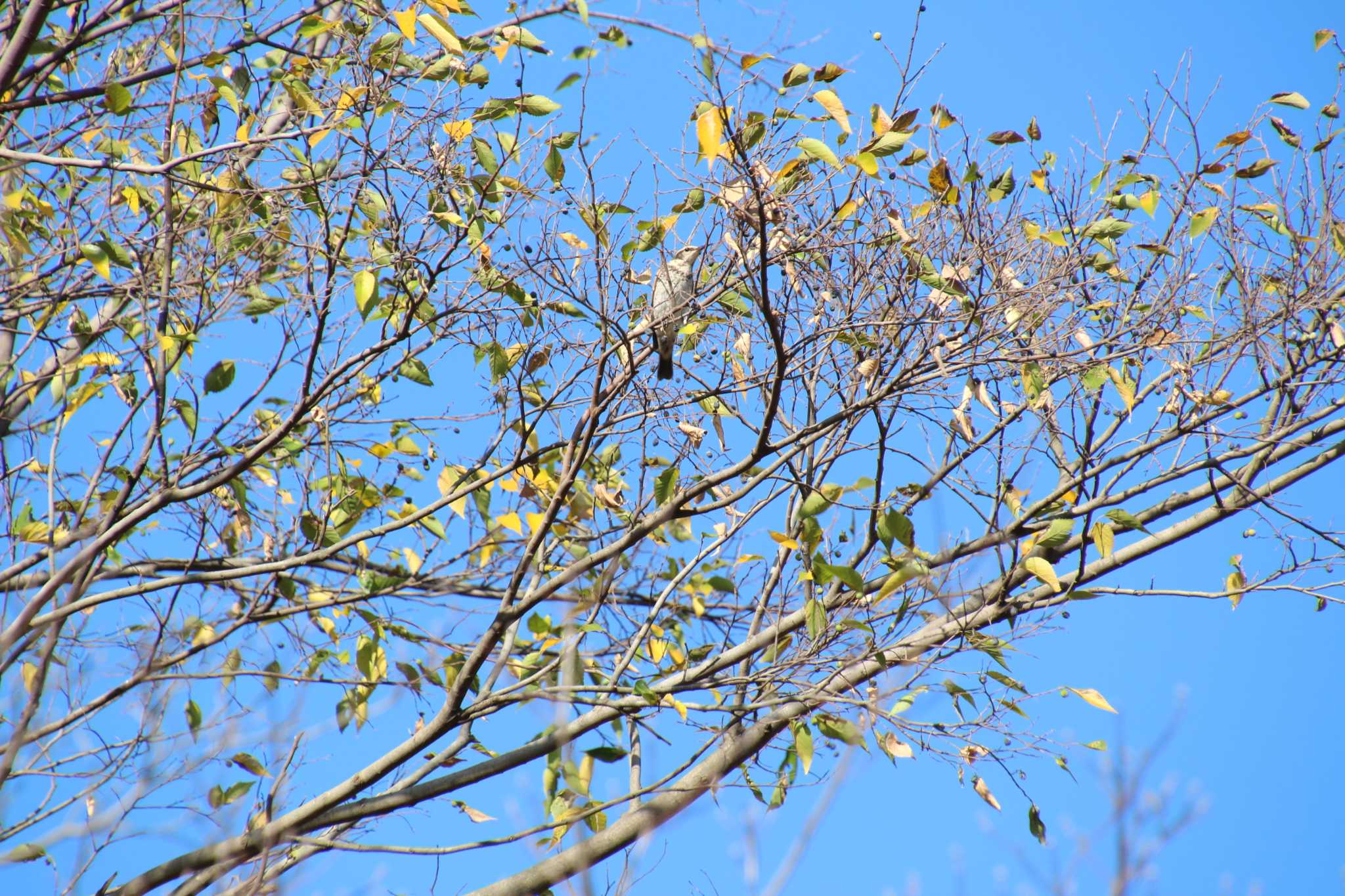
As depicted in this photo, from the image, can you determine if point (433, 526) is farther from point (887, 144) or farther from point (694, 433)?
point (887, 144)

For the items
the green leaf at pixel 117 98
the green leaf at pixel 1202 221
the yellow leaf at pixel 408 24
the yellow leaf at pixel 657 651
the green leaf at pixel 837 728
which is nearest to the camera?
the yellow leaf at pixel 408 24

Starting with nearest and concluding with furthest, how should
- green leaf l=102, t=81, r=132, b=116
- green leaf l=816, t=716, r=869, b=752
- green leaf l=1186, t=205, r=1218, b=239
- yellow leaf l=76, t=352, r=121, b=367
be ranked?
green leaf l=816, t=716, r=869, b=752 < green leaf l=102, t=81, r=132, b=116 < green leaf l=1186, t=205, r=1218, b=239 < yellow leaf l=76, t=352, r=121, b=367

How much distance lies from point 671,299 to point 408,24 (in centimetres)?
112

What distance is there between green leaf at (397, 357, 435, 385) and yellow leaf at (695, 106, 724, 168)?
1.59 metres

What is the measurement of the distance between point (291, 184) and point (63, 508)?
1.47m

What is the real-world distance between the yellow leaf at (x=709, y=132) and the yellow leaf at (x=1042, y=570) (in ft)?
5.37

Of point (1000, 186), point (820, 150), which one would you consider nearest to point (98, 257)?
point (820, 150)

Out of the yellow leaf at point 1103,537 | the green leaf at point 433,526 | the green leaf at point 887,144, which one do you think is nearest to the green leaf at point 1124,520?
the yellow leaf at point 1103,537

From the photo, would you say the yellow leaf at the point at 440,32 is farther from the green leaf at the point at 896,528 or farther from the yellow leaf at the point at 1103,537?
the yellow leaf at the point at 1103,537

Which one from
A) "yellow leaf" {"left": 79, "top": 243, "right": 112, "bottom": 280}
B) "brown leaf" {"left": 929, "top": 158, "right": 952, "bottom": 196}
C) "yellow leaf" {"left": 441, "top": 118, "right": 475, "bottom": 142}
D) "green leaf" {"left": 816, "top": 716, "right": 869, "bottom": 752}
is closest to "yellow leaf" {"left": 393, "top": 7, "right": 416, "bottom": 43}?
"yellow leaf" {"left": 441, "top": 118, "right": 475, "bottom": 142}

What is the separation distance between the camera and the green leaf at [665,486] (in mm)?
3666

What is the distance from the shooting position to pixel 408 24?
11.3ft

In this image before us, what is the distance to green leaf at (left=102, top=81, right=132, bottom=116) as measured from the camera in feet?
11.9

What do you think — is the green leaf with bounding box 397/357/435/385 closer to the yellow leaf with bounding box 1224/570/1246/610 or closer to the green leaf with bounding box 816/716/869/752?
the green leaf with bounding box 816/716/869/752
